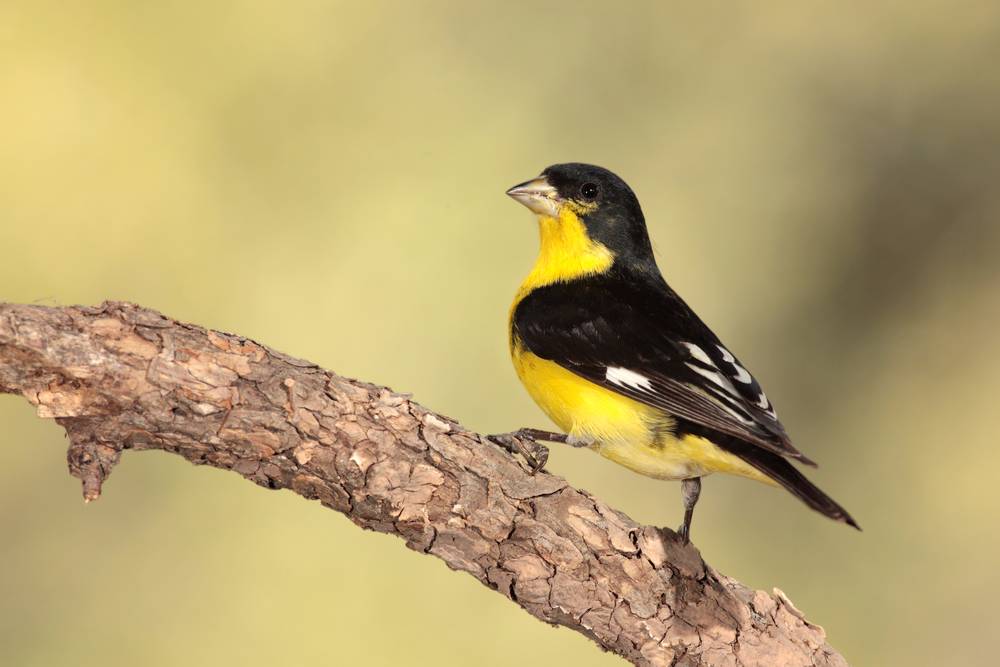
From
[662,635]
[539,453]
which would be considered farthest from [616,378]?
[662,635]

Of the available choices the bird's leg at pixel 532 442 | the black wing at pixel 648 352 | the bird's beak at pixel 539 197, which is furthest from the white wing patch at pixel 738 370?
the bird's beak at pixel 539 197

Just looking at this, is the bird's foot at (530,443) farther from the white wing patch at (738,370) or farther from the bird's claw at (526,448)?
the white wing patch at (738,370)

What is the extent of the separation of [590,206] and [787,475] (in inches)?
63.9

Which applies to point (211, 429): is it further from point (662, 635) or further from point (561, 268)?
point (561, 268)

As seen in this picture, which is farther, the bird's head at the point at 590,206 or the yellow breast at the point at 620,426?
the bird's head at the point at 590,206

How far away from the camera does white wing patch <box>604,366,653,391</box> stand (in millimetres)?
3496

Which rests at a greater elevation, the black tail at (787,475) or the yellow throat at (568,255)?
the yellow throat at (568,255)

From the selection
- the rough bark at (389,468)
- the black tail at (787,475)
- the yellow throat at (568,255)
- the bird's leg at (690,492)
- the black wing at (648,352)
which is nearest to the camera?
the rough bark at (389,468)

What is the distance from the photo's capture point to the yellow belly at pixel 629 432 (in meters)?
3.51

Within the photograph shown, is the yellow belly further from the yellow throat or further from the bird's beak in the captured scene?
the bird's beak

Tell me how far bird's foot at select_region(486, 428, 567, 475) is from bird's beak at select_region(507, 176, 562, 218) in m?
1.27

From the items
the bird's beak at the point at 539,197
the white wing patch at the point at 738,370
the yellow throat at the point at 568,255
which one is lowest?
the white wing patch at the point at 738,370

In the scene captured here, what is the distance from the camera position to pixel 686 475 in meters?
3.66

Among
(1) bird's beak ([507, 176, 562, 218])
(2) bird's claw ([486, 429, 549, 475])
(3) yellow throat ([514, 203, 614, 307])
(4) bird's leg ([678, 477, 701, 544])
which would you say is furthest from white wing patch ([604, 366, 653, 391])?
(1) bird's beak ([507, 176, 562, 218])
